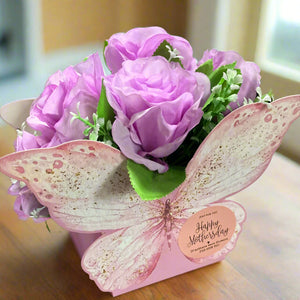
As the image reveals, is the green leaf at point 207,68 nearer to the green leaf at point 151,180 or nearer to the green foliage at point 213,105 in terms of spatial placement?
the green foliage at point 213,105

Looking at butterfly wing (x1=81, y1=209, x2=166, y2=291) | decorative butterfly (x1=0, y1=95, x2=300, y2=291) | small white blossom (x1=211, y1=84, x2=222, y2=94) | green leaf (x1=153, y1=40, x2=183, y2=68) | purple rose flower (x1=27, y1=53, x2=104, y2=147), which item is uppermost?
green leaf (x1=153, y1=40, x2=183, y2=68)

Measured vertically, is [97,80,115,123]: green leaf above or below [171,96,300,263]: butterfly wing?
above

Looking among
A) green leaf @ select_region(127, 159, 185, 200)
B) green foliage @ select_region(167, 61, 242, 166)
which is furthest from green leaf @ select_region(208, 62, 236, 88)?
green leaf @ select_region(127, 159, 185, 200)

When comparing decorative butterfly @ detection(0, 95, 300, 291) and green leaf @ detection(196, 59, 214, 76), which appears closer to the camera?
decorative butterfly @ detection(0, 95, 300, 291)

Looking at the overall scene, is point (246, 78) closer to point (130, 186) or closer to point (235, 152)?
point (235, 152)

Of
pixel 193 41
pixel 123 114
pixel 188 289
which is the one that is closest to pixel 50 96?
pixel 123 114

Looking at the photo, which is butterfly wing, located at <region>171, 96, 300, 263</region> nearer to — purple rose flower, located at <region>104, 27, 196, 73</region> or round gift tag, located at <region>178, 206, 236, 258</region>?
round gift tag, located at <region>178, 206, 236, 258</region>
